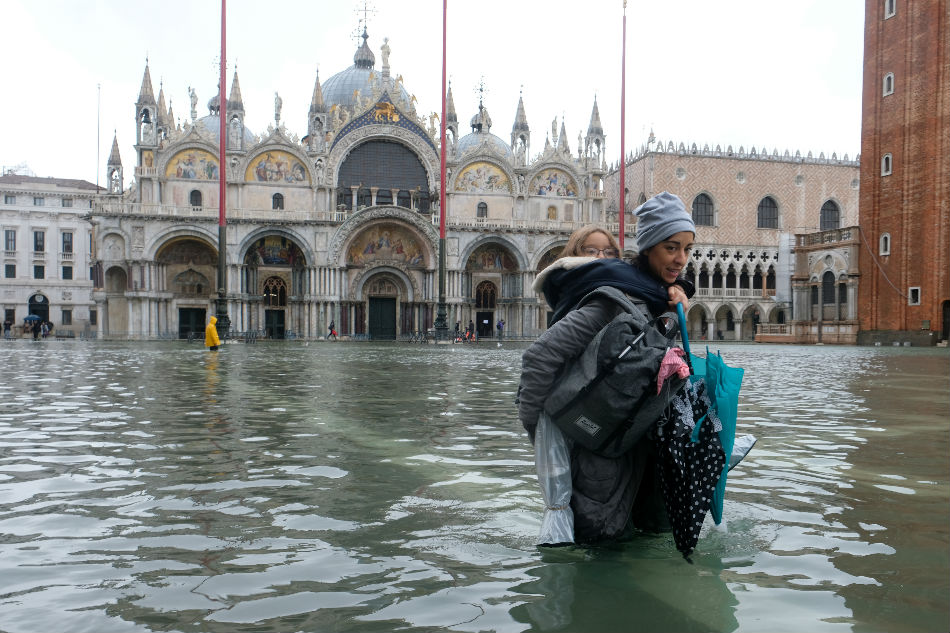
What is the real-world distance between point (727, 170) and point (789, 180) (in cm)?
448

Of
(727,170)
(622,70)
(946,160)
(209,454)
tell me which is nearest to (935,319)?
(946,160)

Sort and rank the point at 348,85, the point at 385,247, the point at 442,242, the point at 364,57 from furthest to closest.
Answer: the point at 364,57, the point at 348,85, the point at 385,247, the point at 442,242

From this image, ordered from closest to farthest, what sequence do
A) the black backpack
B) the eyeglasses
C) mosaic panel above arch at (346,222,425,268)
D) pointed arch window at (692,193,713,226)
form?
the black backpack < the eyeglasses < mosaic panel above arch at (346,222,425,268) < pointed arch window at (692,193,713,226)

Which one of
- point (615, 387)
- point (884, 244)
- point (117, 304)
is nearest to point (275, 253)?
point (117, 304)

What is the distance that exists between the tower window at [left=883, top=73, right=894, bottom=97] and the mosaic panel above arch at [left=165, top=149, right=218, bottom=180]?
107 ft

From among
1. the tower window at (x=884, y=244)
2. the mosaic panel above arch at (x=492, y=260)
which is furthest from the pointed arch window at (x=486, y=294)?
the tower window at (x=884, y=244)

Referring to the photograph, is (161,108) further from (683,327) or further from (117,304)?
(683,327)

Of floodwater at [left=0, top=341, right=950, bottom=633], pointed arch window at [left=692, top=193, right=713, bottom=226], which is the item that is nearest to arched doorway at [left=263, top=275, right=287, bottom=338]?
pointed arch window at [left=692, top=193, right=713, bottom=226]

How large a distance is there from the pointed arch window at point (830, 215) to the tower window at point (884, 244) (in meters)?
19.4

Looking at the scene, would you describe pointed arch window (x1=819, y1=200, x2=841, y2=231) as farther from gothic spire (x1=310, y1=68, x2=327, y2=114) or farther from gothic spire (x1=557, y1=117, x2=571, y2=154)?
gothic spire (x1=310, y1=68, x2=327, y2=114)

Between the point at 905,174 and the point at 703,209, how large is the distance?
18.5 m

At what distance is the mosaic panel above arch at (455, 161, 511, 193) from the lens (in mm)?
46219

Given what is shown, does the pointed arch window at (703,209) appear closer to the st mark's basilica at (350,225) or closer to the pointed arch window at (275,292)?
the st mark's basilica at (350,225)

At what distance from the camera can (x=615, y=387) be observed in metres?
3.18
